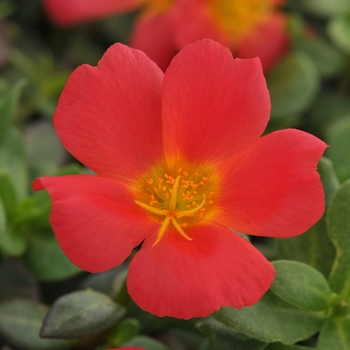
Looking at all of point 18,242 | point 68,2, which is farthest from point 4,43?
point 18,242

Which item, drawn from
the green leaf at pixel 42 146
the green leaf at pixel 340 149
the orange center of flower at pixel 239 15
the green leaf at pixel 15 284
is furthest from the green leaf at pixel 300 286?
the orange center of flower at pixel 239 15

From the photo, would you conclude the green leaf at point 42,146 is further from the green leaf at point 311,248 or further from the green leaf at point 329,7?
the green leaf at point 329,7

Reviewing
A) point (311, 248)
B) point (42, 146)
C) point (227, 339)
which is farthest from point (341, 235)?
point (42, 146)

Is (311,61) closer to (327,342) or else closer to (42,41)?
(42,41)

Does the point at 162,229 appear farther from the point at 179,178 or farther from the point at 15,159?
the point at 15,159

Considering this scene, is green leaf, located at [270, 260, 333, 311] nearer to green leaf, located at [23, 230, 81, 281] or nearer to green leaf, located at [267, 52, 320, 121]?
green leaf, located at [23, 230, 81, 281]

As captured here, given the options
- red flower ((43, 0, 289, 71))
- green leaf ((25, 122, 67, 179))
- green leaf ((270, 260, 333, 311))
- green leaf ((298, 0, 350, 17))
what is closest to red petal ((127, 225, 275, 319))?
green leaf ((270, 260, 333, 311))
